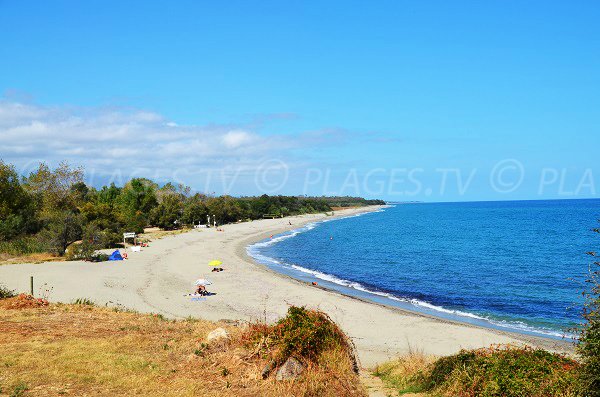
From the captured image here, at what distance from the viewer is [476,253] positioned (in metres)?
57.9

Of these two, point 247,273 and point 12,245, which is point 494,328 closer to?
point 247,273

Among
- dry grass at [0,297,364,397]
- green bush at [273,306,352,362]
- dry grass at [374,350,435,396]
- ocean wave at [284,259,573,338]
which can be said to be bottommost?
ocean wave at [284,259,573,338]

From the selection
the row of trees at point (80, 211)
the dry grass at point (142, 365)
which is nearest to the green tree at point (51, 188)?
the row of trees at point (80, 211)

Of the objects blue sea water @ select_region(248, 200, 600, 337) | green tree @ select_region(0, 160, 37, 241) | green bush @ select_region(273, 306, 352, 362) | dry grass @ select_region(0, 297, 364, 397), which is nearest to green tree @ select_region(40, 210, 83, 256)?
green tree @ select_region(0, 160, 37, 241)

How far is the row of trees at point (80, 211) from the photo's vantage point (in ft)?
149

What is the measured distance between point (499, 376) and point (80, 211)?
62684 mm

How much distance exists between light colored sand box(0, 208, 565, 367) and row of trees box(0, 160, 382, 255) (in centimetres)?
764

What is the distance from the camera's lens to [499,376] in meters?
9.08

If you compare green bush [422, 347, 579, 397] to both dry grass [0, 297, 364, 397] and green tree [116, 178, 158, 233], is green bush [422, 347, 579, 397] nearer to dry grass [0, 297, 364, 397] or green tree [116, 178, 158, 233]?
dry grass [0, 297, 364, 397]

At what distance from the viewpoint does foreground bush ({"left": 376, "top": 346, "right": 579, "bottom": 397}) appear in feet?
27.9

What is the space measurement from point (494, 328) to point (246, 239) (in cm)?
5226

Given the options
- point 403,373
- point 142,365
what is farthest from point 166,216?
point 403,373

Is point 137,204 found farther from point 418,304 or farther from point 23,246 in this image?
point 418,304

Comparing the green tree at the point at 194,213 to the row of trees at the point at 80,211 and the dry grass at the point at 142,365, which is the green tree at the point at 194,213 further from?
the dry grass at the point at 142,365
